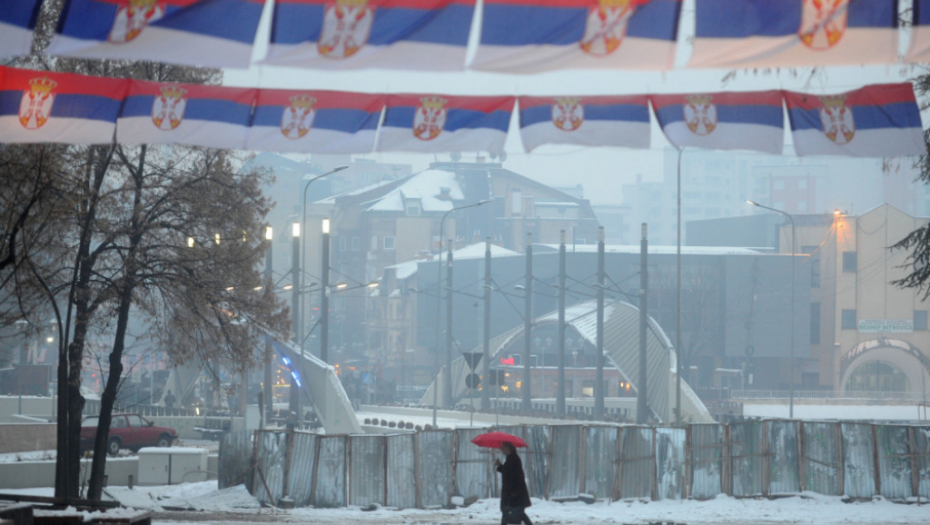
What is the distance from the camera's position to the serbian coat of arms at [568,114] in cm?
1321

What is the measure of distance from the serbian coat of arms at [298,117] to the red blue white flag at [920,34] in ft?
22.7

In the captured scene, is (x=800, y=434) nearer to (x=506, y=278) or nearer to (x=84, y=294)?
(x=84, y=294)

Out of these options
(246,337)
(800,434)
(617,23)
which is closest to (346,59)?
(617,23)

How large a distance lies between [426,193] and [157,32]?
101125mm

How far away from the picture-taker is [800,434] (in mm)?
22203

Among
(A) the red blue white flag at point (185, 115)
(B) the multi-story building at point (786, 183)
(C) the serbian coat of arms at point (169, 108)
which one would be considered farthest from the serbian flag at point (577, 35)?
(B) the multi-story building at point (786, 183)

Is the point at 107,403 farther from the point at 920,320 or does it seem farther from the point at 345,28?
the point at 920,320

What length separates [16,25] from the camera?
10969 mm

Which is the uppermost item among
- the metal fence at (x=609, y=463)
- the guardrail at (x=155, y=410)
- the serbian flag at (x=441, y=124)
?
the serbian flag at (x=441, y=124)

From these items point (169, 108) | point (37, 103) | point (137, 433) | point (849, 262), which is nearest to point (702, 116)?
point (169, 108)

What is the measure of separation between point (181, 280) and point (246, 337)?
2.14m

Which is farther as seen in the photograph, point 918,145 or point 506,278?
point 506,278

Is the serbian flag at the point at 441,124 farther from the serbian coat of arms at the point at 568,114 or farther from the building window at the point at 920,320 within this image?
the building window at the point at 920,320

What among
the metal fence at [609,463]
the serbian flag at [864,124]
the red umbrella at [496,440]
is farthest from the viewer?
the metal fence at [609,463]
